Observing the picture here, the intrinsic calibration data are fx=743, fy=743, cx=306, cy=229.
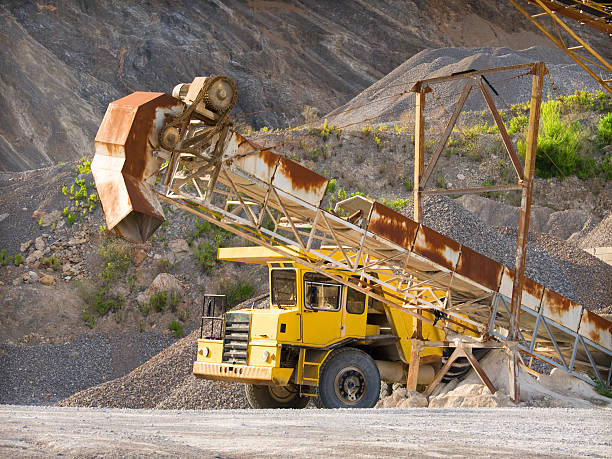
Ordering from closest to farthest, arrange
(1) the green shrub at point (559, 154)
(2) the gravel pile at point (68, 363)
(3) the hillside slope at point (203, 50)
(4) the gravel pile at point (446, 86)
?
(2) the gravel pile at point (68, 363)
(1) the green shrub at point (559, 154)
(3) the hillside slope at point (203, 50)
(4) the gravel pile at point (446, 86)

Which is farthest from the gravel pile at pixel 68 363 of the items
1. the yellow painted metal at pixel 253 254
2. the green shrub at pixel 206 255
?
the yellow painted metal at pixel 253 254

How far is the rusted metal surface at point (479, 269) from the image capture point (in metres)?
10.4

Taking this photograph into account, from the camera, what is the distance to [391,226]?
10.0 metres

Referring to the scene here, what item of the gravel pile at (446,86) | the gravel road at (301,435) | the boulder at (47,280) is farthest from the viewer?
the gravel pile at (446,86)

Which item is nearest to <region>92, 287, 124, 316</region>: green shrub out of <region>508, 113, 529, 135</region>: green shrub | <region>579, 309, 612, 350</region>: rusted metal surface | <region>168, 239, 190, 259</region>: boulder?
<region>168, 239, 190, 259</region>: boulder

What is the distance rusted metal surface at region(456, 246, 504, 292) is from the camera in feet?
34.2

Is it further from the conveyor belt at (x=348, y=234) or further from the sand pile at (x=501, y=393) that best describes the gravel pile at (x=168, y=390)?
the conveyor belt at (x=348, y=234)

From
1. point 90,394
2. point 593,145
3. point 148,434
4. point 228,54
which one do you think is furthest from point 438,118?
point 148,434

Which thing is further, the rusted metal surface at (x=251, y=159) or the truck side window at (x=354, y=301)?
the truck side window at (x=354, y=301)

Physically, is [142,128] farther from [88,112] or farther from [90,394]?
[88,112]

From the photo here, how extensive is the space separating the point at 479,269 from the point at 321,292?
232 cm

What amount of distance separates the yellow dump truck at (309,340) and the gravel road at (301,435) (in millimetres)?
2707

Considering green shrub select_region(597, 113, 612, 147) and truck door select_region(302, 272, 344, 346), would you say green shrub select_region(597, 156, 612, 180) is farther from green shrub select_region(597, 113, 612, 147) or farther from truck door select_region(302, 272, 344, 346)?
truck door select_region(302, 272, 344, 346)

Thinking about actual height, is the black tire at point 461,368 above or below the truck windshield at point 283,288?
below
